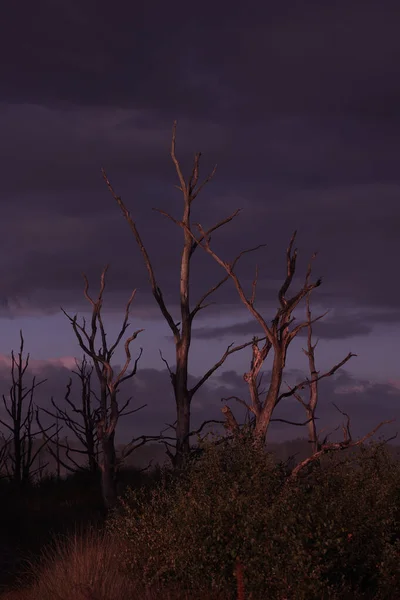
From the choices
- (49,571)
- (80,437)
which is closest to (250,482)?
(49,571)

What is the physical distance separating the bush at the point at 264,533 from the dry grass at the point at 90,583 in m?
0.25

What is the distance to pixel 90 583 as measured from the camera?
39.8 ft

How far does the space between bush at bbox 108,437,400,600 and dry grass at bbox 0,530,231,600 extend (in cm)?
25

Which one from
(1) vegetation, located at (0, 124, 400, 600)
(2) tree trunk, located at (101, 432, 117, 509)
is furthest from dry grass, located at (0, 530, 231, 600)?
(2) tree trunk, located at (101, 432, 117, 509)

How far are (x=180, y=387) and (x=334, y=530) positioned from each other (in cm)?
756

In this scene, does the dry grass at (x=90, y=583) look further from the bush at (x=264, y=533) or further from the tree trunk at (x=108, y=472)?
the tree trunk at (x=108, y=472)

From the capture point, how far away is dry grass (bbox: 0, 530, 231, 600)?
38.5ft

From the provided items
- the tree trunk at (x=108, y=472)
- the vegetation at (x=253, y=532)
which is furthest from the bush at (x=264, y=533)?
the tree trunk at (x=108, y=472)

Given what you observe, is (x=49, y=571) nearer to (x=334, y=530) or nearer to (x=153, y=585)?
(x=153, y=585)

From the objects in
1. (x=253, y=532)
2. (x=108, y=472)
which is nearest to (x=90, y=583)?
(x=253, y=532)

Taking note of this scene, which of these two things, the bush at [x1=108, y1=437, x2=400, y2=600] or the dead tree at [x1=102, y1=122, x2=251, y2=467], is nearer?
the bush at [x1=108, y1=437, x2=400, y2=600]

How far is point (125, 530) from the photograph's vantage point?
536 inches

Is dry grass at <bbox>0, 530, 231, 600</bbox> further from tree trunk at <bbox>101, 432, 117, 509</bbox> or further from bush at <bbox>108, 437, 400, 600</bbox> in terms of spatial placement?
tree trunk at <bbox>101, 432, 117, 509</bbox>

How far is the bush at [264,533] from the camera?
1172 cm
